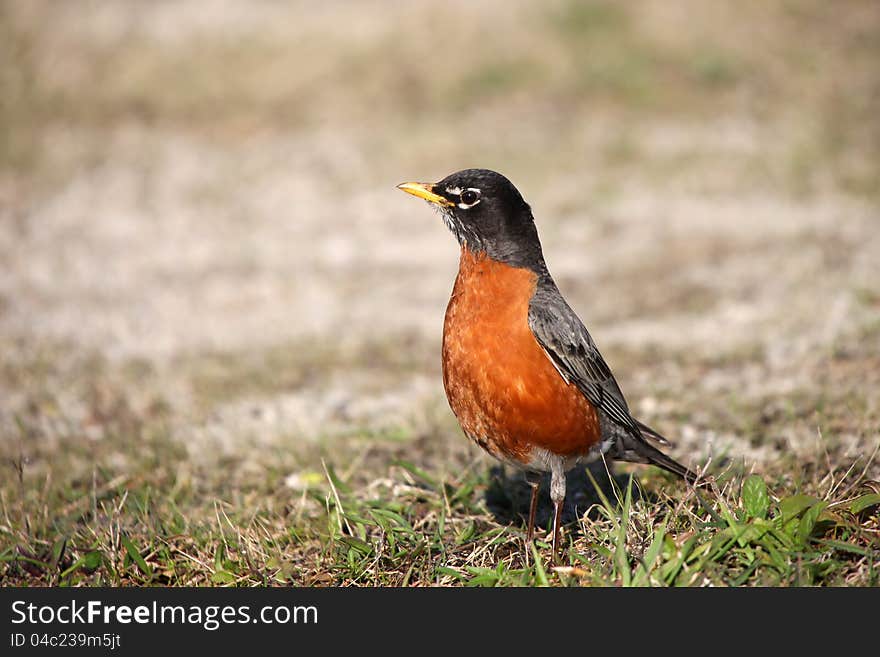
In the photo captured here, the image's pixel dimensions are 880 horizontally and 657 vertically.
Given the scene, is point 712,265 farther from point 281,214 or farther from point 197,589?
point 197,589

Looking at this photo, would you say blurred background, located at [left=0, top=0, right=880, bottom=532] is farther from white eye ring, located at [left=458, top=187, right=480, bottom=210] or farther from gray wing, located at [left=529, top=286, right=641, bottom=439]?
white eye ring, located at [left=458, top=187, right=480, bottom=210]

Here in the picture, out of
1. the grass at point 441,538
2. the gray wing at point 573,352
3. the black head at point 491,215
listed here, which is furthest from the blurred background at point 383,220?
the black head at point 491,215

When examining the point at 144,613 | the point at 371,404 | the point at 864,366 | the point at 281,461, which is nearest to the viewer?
the point at 144,613

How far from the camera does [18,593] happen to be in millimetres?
4133

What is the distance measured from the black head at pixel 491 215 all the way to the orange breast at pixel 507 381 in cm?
15

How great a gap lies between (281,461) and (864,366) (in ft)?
15.1

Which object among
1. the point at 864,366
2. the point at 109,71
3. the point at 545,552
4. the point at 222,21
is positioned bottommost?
the point at 545,552

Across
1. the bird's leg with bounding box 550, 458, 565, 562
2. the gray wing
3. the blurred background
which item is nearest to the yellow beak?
the gray wing

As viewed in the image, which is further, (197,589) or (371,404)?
(371,404)

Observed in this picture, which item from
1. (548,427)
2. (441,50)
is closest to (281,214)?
(441,50)

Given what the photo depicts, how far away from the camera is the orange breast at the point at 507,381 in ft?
14.4

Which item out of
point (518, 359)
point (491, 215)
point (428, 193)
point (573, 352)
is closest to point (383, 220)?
point (428, 193)

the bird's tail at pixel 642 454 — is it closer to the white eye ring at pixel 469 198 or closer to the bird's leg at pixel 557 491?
the bird's leg at pixel 557 491

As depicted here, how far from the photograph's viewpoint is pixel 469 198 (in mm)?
4828
